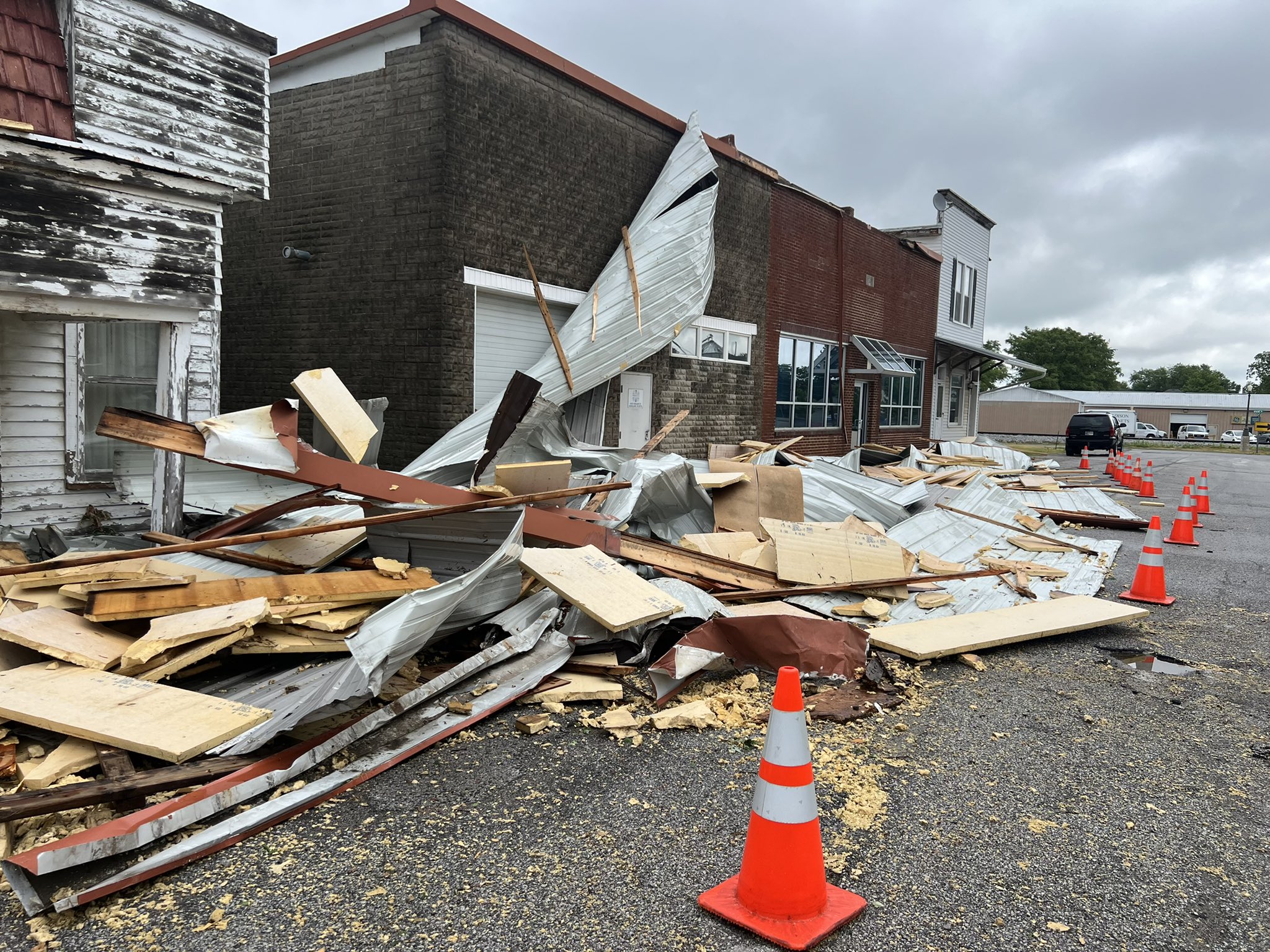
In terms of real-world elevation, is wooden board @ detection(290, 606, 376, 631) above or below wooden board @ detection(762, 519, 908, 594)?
below

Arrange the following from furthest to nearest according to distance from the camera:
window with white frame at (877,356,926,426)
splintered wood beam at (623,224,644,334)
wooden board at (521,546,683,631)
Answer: window with white frame at (877,356,926,426) < splintered wood beam at (623,224,644,334) < wooden board at (521,546,683,631)

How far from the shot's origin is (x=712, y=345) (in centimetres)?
1570

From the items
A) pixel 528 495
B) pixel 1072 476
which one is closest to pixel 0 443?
pixel 528 495

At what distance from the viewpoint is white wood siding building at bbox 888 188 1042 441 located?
92.7ft

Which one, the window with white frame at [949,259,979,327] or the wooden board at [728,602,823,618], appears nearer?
the wooden board at [728,602,823,618]

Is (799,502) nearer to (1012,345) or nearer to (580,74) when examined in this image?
(580,74)

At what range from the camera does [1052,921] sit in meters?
2.81

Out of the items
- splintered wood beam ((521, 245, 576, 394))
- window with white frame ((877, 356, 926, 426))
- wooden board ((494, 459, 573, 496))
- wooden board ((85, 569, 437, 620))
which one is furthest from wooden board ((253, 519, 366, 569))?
window with white frame ((877, 356, 926, 426))

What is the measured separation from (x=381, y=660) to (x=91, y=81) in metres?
5.66

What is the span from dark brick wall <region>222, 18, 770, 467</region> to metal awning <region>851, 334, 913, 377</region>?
10.6m

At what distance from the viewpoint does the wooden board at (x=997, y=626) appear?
5715 millimetres

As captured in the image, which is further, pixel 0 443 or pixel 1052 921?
pixel 0 443

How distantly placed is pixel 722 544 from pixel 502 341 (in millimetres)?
5159

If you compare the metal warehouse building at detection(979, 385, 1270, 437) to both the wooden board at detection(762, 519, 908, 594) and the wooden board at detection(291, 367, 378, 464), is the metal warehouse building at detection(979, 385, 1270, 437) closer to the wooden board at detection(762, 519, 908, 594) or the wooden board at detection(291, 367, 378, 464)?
the wooden board at detection(762, 519, 908, 594)
